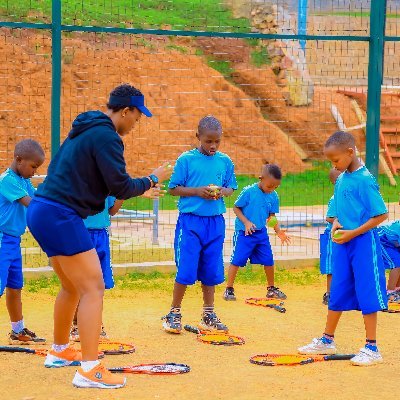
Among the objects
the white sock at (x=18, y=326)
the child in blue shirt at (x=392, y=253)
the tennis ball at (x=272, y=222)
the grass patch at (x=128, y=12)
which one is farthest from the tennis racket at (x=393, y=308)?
the grass patch at (x=128, y=12)

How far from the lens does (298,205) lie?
17953 millimetres

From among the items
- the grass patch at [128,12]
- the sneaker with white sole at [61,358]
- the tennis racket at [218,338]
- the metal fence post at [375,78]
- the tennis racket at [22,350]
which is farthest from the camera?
the grass patch at [128,12]

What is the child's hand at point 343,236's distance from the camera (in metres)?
7.24

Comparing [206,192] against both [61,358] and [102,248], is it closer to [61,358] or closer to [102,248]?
[102,248]

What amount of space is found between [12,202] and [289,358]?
7.96ft

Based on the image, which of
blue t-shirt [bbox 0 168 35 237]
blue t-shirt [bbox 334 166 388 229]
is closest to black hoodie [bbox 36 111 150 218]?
blue t-shirt [bbox 0 168 35 237]

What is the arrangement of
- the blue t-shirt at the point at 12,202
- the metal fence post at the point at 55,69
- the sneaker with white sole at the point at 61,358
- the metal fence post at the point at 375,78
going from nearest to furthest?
the sneaker with white sole at the point at 61,358 < the blue t-shirt at the point at 12,202 < the metal fence post at the point at 55,69 < the metal fence post at the point at 375,78

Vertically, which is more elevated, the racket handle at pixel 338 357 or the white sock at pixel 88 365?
the white sock at pixel 88 365

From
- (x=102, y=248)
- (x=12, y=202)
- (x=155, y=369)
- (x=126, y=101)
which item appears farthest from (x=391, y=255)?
(x=126, y=101)

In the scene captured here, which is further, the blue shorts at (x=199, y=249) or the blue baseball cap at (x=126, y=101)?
the blue shorts at (x=199, y=249)

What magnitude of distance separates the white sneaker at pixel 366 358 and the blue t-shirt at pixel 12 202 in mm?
2764

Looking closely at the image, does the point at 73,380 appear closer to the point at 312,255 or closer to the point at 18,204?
the point at 18,204

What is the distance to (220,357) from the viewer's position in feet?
24.1

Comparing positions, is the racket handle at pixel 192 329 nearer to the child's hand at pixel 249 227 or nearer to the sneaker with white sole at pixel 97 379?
the child's hand at pixel 249 227
